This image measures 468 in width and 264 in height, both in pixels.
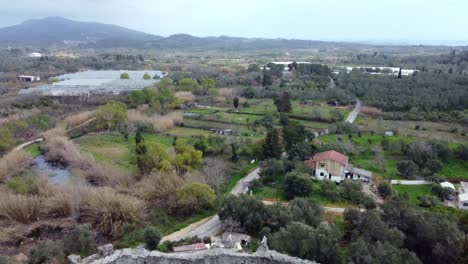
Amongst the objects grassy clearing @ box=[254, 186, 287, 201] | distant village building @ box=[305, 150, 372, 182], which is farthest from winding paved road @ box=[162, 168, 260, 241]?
distant village building @ box=[305, 150, 372, 182]

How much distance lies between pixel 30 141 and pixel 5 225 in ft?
74.4

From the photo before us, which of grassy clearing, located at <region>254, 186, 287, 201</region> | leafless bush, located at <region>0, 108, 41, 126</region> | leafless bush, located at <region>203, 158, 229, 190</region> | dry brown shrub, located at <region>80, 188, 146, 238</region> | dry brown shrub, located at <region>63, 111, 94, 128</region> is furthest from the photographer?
dry brown shrub, located at <region>63, 111, 94, 128</region>

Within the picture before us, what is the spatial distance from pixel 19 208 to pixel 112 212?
21.3ft

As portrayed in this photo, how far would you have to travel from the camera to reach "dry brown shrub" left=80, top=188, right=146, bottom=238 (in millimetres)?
26125

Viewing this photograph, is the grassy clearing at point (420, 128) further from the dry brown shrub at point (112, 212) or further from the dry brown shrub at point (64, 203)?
the dry brown shrub at point (64, 203)

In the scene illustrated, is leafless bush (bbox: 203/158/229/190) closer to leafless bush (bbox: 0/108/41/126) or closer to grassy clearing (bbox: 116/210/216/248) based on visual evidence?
grassy clearing (bbox: 116/210/216/248)

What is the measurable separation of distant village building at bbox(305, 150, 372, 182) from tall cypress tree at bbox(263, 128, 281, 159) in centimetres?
399

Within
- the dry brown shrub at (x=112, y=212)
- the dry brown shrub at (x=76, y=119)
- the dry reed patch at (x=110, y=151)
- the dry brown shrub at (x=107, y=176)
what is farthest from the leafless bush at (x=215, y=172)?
the dry brown shrub at (x=76, y=119)

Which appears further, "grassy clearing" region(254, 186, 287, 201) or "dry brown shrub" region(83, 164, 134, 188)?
"dry brown shrub" region(83, 164, 134, 188)

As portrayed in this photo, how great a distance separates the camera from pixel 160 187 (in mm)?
30453

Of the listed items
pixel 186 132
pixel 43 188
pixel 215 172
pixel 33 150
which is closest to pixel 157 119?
pixel 186 132

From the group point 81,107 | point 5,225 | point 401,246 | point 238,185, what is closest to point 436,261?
point 401,246

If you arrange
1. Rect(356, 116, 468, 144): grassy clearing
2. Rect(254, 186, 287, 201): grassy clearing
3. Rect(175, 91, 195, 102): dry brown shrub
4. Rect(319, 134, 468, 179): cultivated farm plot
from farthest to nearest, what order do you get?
1. Rect(175, 91, 195, 102): dry brown shrub
2. Rect(356, 116, 468, 144): grassy clearing
3. Rect(319, 134, 468, 179): cultivated farm plot
4. Rect(254, 186, 287, 201): grassy clearing

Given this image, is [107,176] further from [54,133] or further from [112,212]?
[54,133]
